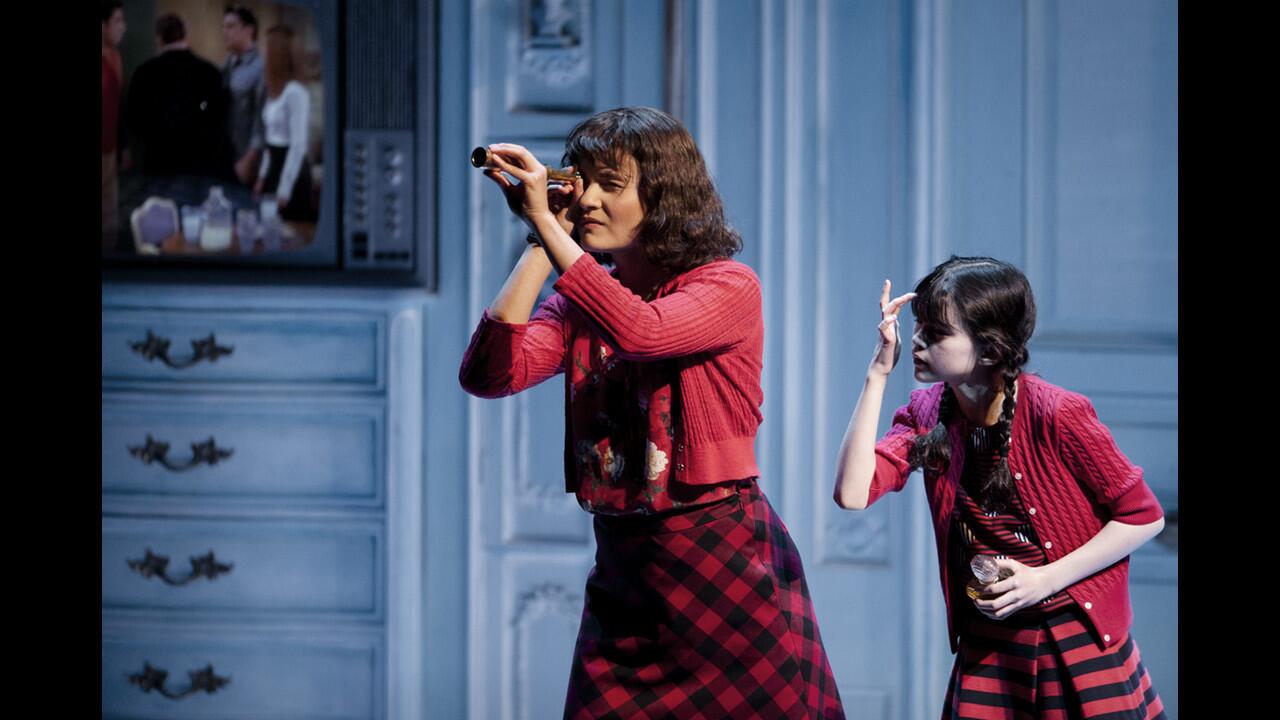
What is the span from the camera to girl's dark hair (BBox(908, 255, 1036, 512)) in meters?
1.37

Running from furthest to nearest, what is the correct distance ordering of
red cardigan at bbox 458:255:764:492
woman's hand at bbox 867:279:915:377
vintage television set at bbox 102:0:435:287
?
vintage television set at bbox 102:0:435:287 < woman's hand at bbox 867:279:915:377 < red cardigan at bbox 458:255:764:492

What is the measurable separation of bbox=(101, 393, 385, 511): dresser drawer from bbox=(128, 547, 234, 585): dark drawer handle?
123 millimetres

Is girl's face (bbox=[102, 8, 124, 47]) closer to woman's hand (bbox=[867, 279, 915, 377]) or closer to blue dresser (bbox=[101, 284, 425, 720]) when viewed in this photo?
blue dresser (bbox=[101, 284, 425, 720])

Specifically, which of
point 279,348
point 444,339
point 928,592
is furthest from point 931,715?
point 279,348

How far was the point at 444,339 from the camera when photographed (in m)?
2.49

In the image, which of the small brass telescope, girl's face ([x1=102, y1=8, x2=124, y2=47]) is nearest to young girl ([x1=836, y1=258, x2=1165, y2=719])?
the small brass telescope

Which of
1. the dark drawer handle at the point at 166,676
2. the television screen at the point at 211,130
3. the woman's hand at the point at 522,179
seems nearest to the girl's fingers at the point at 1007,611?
the woman's hand at the point at 522,179

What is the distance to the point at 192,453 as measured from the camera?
252 centimetres

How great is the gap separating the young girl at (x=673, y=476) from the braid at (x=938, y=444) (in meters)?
0.24

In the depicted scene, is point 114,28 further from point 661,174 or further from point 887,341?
point 887,341

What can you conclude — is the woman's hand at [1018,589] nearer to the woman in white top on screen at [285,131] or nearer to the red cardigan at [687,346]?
the red cardigan at [687,346]

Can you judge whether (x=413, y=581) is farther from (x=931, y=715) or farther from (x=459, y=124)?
(x=931, y=715)

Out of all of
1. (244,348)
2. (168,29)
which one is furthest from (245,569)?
(168,29)

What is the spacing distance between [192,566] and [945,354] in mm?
1956
